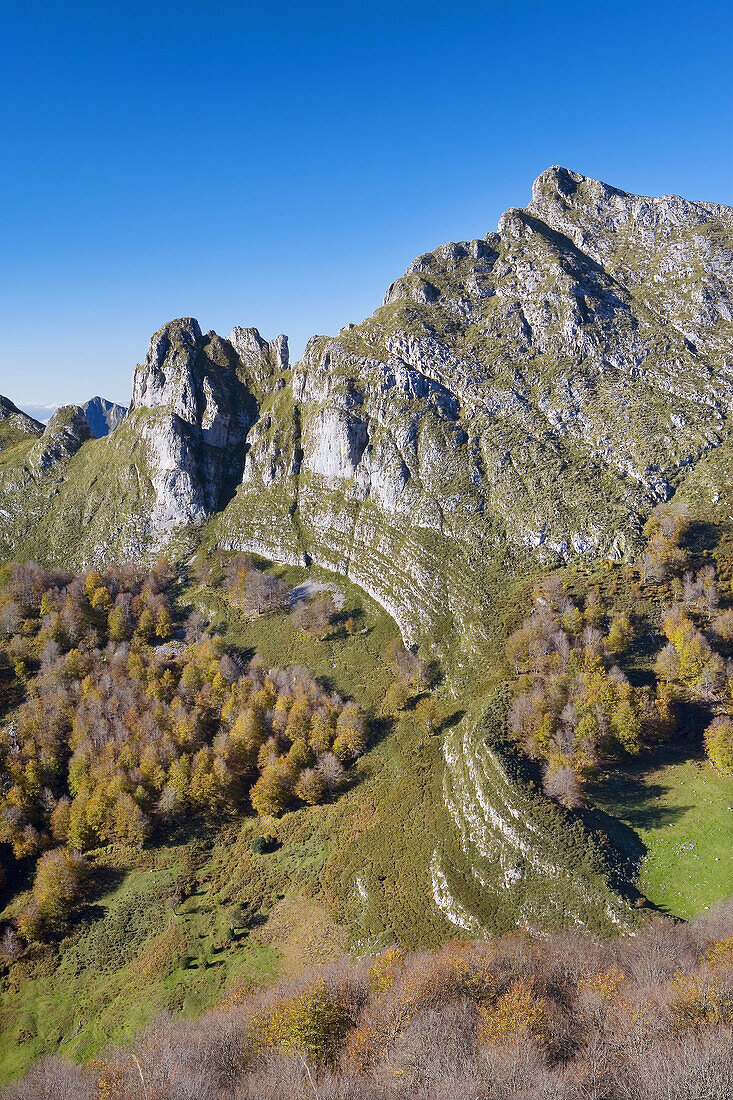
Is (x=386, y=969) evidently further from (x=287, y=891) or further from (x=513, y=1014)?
(x=287, y=891)

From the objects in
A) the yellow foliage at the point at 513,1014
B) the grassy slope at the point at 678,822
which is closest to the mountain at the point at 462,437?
the grassy slope at the point at 678,822

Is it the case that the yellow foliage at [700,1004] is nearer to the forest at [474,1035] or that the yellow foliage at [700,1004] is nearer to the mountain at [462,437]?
the forest at [474,1035]

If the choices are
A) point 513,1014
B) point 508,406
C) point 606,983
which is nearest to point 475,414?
point 508,406

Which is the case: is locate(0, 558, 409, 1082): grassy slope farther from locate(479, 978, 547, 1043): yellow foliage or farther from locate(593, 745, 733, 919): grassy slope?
locate(593, 745, 733, 919): grassy slope

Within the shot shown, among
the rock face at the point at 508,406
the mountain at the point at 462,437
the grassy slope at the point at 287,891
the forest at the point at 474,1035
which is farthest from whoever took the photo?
the rock face at the point at 508,406

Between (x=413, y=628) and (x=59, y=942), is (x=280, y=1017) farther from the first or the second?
(x=413, y=628)

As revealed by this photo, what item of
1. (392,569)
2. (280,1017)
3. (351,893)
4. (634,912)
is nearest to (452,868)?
(351,893)

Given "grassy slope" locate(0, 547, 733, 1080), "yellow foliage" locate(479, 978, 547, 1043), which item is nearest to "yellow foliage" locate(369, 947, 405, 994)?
"grassy slope" locate(0, 547, 733, 1080)

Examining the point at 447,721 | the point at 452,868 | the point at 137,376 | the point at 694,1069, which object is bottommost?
the point at 452,868
